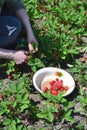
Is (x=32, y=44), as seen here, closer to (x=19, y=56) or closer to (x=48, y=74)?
(x=19, y=56)

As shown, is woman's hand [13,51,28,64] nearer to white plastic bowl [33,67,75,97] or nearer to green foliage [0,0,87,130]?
green foliage [0,0,87,130]

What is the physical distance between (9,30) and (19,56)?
0.33 m

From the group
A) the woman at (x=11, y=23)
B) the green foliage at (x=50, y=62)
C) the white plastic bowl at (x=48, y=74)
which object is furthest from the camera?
the woman at (x=11, y=23)

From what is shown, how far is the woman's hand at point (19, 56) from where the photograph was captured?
3.43m

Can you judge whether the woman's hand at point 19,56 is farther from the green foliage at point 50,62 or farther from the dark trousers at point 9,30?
the dark trousers at point 9,30

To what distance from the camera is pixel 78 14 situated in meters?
→ 4.09

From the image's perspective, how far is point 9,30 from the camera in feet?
11.9

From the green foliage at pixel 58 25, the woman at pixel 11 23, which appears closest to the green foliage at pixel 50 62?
the green foliage at pixel 58 25

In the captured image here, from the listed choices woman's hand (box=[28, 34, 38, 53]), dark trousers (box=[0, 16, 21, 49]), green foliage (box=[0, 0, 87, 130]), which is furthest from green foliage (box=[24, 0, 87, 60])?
dark trousers (box=[0, 16, 21, 49])

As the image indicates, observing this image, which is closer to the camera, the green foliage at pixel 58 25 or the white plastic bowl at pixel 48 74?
the white plastic bowl at pixel 48 74

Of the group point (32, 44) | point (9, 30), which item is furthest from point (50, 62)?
point (9, 30)

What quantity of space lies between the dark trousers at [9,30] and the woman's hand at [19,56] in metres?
0.22

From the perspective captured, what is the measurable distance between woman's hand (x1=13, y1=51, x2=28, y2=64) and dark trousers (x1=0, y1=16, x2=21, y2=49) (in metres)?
0.22

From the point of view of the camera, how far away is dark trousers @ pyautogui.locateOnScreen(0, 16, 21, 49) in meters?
3.59
